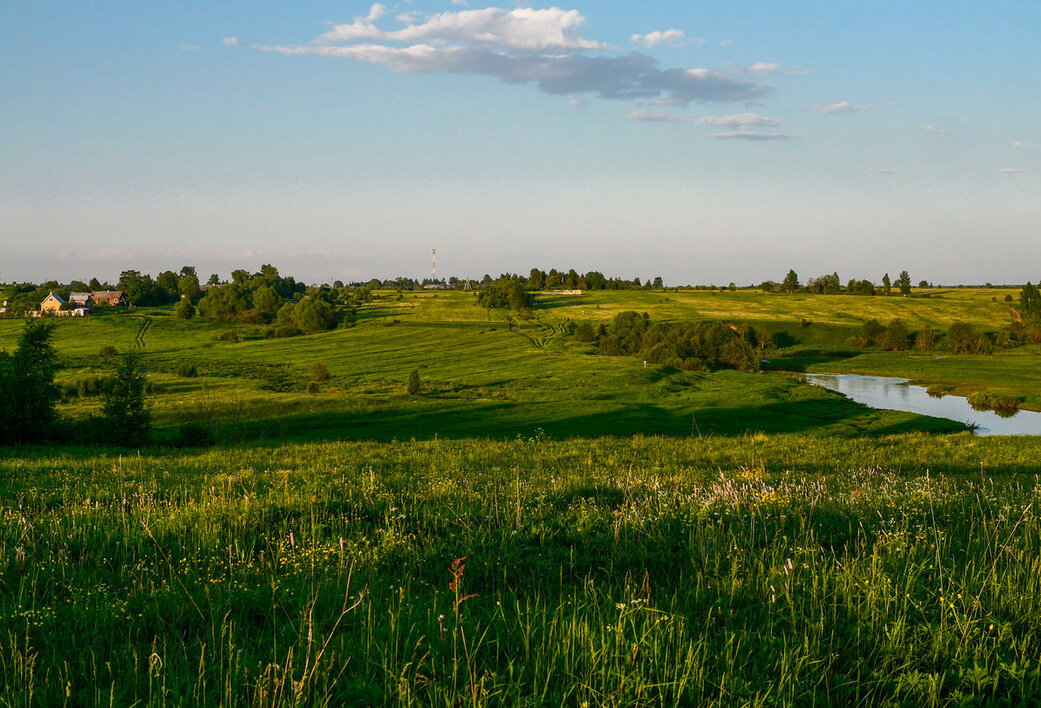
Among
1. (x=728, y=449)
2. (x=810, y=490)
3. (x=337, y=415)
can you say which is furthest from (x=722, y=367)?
(x=810, y=490)

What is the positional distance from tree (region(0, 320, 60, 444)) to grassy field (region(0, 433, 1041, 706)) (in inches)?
1563

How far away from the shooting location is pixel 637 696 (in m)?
3.62

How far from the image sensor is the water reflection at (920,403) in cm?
6662

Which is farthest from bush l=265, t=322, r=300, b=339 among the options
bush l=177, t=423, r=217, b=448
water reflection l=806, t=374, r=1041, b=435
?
bush l=177, t=423, r=217, b=448

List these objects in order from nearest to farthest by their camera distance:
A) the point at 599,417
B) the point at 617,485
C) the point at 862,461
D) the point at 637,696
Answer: the point at 637,696, the point at 617,485, the point at 862,461, the point at 599,417

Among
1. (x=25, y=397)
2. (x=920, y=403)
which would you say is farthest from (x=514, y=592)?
(x=920, y=403)

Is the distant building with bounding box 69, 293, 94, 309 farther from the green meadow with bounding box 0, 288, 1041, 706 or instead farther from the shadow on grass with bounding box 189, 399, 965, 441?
the green meadow with bounding box 0, 288, 1041, 706

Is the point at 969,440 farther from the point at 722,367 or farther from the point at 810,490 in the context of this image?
the point at 722,367

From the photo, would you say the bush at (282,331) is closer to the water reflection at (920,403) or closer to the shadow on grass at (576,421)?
the shadow on grass at (576,421)

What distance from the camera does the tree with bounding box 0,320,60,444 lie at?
4028cm

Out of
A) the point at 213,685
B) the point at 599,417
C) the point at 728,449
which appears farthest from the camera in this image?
the point at 599,417

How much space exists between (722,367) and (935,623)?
123051 mm

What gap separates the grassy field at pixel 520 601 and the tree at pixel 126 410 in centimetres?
4097

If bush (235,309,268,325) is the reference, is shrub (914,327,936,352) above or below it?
below
